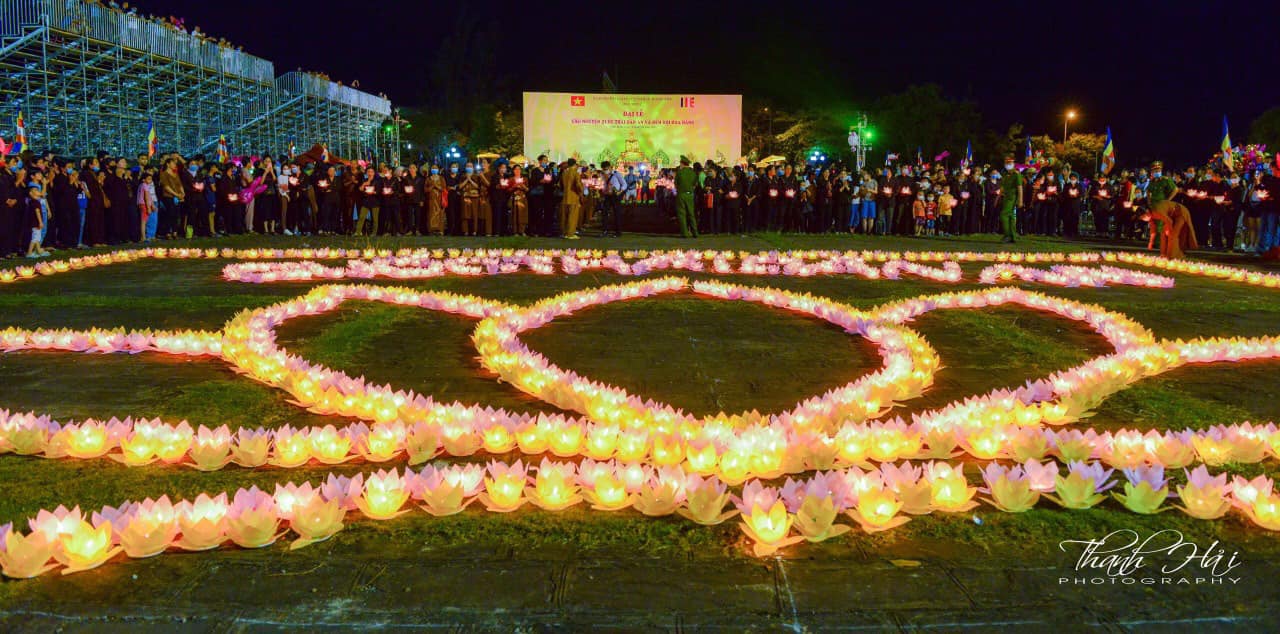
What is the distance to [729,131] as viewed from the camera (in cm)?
3017

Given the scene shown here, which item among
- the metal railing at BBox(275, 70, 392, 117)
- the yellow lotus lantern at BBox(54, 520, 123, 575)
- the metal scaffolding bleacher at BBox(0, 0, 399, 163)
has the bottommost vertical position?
the yellow lotus lantern at BBox(54, 520, 123, 575)

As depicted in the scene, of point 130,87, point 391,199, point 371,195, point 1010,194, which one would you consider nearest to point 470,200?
point 391,199

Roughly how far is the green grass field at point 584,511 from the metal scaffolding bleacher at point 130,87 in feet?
50.6

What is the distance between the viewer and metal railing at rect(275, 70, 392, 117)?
39.5 metres

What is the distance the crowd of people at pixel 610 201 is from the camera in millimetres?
15681

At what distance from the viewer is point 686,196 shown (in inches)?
703

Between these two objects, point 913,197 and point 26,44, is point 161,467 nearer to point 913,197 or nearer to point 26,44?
point 913,197

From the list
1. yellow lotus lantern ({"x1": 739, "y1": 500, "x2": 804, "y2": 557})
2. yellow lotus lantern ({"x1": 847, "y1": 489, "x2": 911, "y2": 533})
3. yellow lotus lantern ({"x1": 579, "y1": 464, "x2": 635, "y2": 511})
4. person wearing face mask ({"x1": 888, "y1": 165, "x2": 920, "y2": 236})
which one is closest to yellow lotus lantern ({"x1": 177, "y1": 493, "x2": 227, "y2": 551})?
yellow lotus lantern ({"x1": 579, "y1": 464, "x2": 635, "y2": 511})

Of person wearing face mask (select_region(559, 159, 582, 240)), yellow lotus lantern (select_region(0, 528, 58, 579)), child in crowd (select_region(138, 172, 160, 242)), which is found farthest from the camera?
person wearing face mask (select_region(559, 159, 582, 240))

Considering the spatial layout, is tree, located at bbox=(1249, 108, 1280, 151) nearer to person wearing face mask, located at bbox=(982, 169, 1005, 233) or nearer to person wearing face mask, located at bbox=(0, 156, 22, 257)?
person wearing face mask, located at bbox=(982, 169, 1005, 233)

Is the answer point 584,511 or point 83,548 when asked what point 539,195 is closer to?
point 584,511

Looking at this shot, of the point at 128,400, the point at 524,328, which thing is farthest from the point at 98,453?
the point at 524,328

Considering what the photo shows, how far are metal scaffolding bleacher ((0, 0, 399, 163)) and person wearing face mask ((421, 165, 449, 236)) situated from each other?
9.08m

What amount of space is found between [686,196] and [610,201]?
2.20 metres
